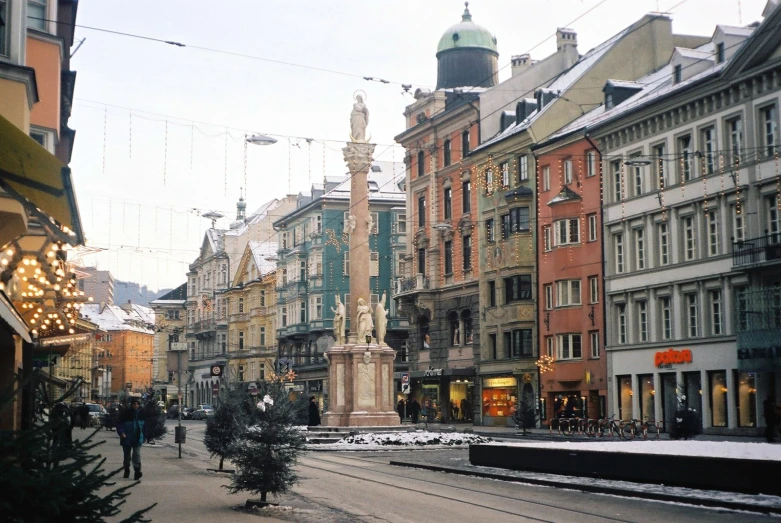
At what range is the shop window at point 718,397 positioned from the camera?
146 ft

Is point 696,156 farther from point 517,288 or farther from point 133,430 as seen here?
point 133,430

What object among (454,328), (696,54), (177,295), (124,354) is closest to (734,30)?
(696,54)

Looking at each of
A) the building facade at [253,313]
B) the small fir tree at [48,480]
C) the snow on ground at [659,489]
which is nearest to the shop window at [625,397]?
the snow on ground at [659,489]

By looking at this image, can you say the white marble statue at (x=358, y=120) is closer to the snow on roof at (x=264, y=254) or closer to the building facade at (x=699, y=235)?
the building facade at (x=699, y=235)

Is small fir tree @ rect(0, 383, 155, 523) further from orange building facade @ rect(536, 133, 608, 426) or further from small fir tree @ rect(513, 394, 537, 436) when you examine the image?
orange building facade @ rect(536, 133, 608, 426)

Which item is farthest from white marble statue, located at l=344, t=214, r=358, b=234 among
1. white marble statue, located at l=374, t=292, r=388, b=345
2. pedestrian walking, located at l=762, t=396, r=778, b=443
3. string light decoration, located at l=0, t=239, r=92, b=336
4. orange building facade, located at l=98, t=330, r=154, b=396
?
orange building facade, located at l=98, t=330, r=154, b=396

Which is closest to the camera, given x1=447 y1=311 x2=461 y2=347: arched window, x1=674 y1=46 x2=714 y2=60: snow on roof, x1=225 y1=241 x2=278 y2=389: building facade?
x1=674 y1=46 x2=714 y2=60: snow on roof

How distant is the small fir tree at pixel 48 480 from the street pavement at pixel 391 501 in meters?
9.99

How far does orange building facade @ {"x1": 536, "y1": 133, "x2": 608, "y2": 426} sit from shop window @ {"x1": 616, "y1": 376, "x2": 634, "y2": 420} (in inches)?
48.6

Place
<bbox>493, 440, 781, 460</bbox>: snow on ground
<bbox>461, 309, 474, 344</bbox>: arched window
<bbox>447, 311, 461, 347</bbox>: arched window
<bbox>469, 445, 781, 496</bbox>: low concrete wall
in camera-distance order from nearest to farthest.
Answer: <bbox>469, 445, 781, 496</bbox>: low concrete wall, <bbox>493, 440, 781, 460</bbox>: snow on ground, <bbox>461, 309, 474, 344</bbox>: arched window, <bbox>447, 311, 461, 347</bbox>: arched window

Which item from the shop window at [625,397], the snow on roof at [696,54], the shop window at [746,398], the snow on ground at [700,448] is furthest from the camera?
the shop window at [625,397]

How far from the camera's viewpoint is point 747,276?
42.7m

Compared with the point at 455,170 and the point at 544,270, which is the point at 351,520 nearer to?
the point at 544,270

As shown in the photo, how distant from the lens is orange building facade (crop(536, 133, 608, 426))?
176 ft
